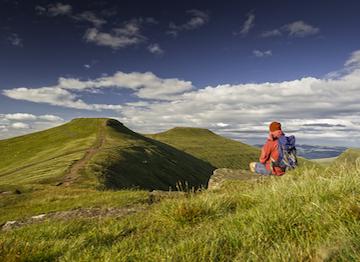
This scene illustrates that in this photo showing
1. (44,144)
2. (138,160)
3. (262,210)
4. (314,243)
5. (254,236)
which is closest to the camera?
(314,243)

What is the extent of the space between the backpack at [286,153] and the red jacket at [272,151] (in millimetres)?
153

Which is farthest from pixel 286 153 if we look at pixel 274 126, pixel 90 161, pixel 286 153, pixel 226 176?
pixel 90 161

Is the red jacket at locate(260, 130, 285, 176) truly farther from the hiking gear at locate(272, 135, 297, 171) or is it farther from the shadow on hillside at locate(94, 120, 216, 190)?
the shadow on hillside at locate(94, 120, 216, 190)

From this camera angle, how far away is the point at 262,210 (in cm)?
664

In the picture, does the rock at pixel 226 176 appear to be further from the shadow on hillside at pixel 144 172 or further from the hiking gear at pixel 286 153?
the shadow on hillside at pixel 144 172

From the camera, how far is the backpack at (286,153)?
15462 mm

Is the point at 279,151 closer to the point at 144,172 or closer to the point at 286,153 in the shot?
the point at 286,153

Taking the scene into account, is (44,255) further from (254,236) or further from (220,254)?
(254,236)

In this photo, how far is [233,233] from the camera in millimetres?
5738

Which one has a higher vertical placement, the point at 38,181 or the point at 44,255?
the point at 44,255

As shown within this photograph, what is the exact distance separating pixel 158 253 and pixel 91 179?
5004cm

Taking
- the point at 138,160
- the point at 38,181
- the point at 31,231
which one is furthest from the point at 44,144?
the point at 31,231

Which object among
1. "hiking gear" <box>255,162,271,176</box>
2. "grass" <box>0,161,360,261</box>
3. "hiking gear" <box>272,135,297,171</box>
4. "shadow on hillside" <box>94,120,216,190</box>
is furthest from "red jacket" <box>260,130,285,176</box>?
"shadow on hillside" <box>94,120,216,190</box>

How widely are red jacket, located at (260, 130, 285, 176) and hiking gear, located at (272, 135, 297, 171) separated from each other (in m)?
0.14
